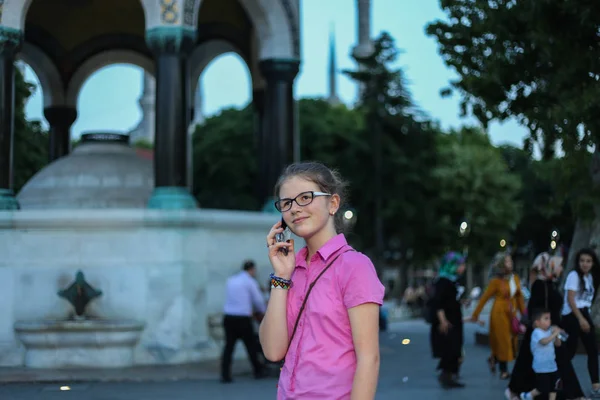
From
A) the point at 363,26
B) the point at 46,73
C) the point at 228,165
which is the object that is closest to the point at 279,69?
the point at 46,73

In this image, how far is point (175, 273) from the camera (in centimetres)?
1666

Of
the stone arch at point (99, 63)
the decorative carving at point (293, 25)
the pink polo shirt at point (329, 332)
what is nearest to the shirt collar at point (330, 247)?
the pink polo shirt at point (329, 332)

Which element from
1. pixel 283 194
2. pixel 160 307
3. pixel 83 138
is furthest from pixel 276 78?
pixel 283 194

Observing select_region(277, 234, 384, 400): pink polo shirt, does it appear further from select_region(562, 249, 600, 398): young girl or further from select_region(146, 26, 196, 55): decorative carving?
select_region(146, 26, 196, 55): decorative carving

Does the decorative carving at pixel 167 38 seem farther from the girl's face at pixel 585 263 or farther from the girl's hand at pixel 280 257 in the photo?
the girl's hand at pixel 280 257

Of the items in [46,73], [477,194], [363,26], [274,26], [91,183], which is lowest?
[91,183]

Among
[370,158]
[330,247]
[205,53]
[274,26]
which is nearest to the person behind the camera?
[330,247]

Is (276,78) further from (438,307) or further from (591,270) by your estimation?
(591,270)

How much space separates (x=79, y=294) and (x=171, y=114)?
10.0ft

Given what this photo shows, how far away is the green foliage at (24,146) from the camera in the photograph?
29.6m

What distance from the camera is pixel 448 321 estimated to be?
564 inches

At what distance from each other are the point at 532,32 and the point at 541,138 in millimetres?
4429

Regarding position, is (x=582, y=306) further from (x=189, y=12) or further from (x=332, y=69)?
(x=332, y=69)

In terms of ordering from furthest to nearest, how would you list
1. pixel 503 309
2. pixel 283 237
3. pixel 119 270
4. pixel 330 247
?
pixel 119 270 → pixel 503 309 → pixel 283 237 → pixel 330 247
